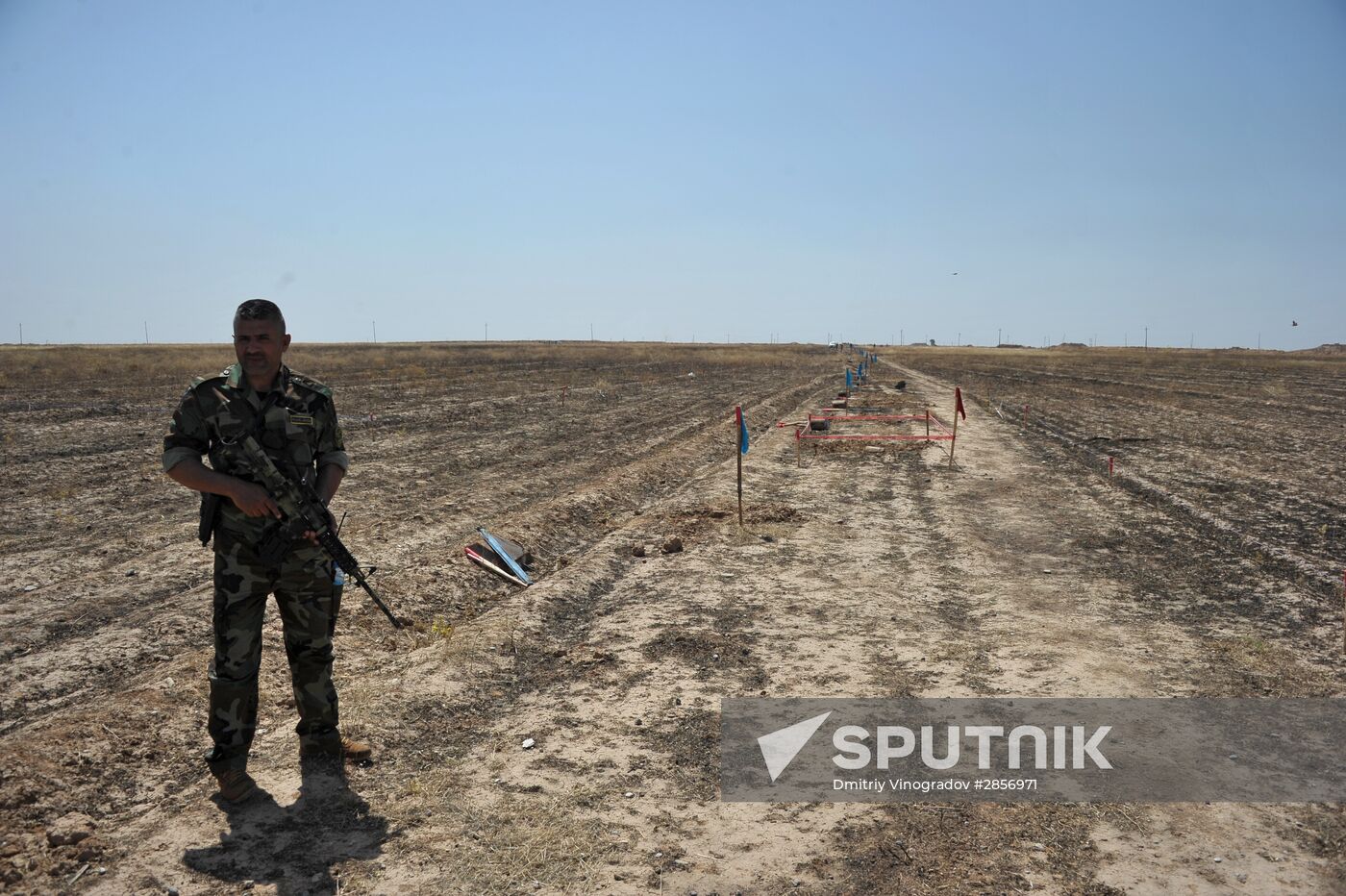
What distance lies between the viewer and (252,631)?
4098mm

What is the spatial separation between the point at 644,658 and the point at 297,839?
2.79m

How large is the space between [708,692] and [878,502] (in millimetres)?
7056

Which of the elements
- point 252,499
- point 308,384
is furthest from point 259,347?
point 252,499

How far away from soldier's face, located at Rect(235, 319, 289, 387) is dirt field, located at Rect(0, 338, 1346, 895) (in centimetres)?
202

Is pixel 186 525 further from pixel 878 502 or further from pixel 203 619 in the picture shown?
pixel 878 502

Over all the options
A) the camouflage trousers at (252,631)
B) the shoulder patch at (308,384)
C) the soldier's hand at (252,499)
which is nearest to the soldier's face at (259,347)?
the shoulder patch at (308,384)

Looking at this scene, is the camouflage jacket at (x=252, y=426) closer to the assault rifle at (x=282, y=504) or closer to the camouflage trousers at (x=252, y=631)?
the assault rifle at (x=282, y=504)

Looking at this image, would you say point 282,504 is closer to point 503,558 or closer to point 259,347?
point 259,347

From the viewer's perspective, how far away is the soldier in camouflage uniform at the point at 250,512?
3.96 metres

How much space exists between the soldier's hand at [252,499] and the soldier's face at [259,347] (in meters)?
0.50

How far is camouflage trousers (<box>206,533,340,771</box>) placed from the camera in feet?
13.2

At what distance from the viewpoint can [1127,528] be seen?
34.5 ft

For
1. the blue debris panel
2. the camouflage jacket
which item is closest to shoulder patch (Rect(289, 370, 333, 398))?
the camouflage jacket

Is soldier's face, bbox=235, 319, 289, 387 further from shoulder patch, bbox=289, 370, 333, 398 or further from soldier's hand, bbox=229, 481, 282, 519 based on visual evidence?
soldier's hand, bbox=229, 481, 282, 519
